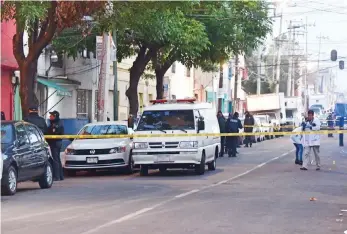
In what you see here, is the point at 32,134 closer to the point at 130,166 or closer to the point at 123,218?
the point at 130,166

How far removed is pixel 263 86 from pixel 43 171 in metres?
78.3

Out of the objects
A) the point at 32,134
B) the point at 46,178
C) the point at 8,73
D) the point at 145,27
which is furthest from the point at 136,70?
the point at 32,134

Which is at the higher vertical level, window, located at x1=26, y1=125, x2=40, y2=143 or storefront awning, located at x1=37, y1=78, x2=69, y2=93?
storefront awning, located at x1=37, y1=78, x2=69, y2=93

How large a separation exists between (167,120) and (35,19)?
446 centimetres

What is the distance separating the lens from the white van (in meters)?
21.2

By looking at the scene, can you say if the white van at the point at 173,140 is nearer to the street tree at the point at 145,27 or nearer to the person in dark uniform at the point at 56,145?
the person in dark uniform at the point at 56,145

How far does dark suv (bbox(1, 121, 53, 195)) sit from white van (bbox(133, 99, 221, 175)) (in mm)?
3459

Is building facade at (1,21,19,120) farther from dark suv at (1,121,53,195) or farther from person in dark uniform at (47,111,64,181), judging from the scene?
dark suv at (1,121,53,195)

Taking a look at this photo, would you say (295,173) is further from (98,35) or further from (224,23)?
(224,23)

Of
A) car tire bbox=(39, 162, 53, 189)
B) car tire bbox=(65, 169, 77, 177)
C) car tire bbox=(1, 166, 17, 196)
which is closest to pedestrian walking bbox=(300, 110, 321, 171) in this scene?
car tire bbox=(65, 169, 77, 177)

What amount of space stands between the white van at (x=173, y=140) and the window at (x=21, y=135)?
4.56 metres

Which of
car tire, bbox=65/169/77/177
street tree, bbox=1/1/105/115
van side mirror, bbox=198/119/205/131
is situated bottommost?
car tire, bbox=65/169/77/177

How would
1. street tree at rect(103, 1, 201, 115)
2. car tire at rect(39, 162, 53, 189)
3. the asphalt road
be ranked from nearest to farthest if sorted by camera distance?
the asphalt road < car tire at rect(39, 162, 53, 189) < street tree at rect(103, 1, 201, 115)

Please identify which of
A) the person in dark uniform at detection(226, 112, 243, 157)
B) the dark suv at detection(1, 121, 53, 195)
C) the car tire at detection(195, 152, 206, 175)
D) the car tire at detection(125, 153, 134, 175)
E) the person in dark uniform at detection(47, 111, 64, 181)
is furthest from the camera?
the person in dark uniform at detection(226, 112, 243, 157)
